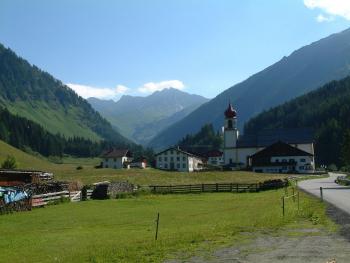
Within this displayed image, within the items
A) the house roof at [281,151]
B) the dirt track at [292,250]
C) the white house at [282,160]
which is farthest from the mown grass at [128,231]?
the house roof at [281,151]

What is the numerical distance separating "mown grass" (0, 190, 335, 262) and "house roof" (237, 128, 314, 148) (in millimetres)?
136020

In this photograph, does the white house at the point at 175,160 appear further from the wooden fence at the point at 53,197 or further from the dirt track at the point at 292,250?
the dirt track at the point at 292,250

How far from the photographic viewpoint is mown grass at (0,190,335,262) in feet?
64.2

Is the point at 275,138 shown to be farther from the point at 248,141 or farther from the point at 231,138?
the point at 231,138

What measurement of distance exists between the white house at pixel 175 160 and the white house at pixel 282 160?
26480 millimetres

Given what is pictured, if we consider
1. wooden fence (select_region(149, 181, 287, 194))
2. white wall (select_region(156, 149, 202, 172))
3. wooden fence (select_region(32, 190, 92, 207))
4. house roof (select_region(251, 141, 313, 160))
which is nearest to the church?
house roof (select_region(251, 141, 313, 160))

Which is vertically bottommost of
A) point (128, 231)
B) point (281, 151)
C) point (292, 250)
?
point (292, 250)

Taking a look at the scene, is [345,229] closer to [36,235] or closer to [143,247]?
[143,247]

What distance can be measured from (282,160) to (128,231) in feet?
417

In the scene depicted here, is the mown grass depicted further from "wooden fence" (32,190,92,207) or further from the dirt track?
"wooden fence" (32,190,92,207)

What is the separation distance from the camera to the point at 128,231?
88.7 ft

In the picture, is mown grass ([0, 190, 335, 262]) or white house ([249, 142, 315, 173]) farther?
white house ([249, 142, 315, 173])

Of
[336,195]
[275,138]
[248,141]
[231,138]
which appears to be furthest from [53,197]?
[275,138]

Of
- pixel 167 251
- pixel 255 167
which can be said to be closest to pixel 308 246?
pixel 167 251
